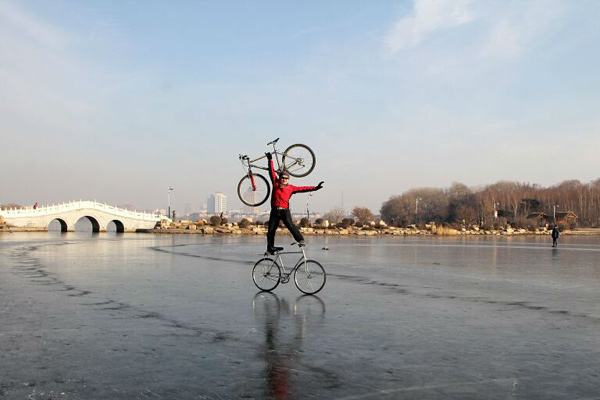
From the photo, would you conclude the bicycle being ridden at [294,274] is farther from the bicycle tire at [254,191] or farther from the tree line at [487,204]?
the tree line at [487,204]

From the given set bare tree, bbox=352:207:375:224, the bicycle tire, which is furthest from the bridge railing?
the bicycle tire

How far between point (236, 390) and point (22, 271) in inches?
521

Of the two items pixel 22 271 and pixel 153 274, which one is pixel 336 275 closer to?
pixel 153 274

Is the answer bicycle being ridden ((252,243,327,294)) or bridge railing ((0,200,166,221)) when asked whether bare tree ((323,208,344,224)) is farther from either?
bicycle being ridden ((252,243,327,294))

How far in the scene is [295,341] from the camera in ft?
22.2

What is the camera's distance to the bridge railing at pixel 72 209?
68.4 metres

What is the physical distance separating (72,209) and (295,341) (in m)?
76.7

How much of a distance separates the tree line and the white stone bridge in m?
67.5

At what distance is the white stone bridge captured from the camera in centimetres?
6919

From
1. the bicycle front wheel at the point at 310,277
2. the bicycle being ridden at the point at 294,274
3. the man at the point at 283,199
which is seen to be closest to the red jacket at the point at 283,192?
the man at the point at 283,199

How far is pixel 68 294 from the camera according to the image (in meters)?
10.8

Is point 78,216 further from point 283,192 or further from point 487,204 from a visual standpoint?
point 487,204

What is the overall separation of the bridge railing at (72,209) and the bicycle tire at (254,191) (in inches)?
2389

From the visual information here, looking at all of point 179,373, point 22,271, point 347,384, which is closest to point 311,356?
point 347,384
